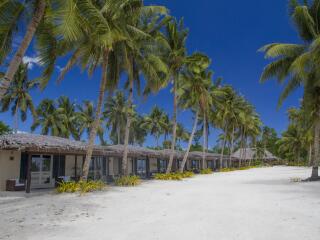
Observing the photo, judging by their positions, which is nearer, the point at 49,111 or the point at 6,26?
the point at 6,26

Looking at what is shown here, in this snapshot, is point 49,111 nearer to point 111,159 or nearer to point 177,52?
point 111,159

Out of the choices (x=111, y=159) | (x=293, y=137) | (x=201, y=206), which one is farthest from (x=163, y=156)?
(x=293, y=137)

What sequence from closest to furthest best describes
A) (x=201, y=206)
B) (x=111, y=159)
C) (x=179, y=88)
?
(x=201, y=206), (x=179, y=88), (x=111, y=159)

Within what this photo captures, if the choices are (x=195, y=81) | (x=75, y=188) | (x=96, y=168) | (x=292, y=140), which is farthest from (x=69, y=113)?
(x=292, y=140)

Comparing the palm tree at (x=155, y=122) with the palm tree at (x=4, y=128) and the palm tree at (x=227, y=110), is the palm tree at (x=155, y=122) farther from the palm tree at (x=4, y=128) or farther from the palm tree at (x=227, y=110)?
the palm tree at (x=4, y=128)

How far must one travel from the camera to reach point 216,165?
5588 cm

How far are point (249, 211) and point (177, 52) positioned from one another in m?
18.3

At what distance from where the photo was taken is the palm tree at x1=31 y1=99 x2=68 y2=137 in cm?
4216

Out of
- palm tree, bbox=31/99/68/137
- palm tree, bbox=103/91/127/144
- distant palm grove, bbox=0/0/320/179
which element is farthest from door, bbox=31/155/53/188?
palm tree, bbox=103/91/127/144

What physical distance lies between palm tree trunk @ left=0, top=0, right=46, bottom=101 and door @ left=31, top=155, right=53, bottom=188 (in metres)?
11.7

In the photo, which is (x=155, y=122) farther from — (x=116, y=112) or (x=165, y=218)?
(x=165, y=218)

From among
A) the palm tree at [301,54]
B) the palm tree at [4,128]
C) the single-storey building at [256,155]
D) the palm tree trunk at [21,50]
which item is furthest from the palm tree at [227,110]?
the palm tree trunk at [21,50]

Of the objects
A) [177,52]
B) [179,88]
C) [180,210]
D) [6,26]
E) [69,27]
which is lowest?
[180,210]

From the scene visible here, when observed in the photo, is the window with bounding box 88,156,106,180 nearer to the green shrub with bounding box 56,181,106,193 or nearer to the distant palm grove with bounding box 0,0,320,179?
the distant palm grove with bounding box 0,0,320,179
